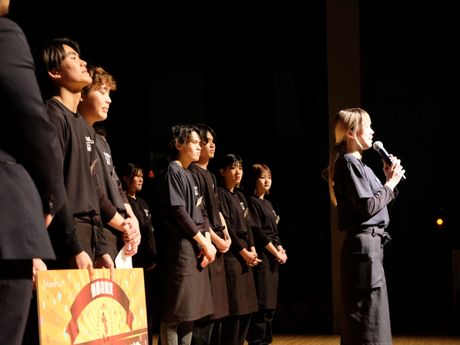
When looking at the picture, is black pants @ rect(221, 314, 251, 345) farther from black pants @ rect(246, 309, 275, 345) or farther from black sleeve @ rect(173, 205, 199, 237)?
black sleeve @ rect(173, 205, 199, 237)

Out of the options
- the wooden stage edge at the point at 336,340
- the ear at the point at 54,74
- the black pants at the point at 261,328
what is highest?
the ear at the point at 54,74

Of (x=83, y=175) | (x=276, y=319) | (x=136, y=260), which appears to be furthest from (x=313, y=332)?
(x=83, y=175)

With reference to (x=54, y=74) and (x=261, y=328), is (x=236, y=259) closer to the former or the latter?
(x=261, y=328)

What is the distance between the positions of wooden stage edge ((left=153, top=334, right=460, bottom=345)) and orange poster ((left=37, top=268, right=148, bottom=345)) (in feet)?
12.6

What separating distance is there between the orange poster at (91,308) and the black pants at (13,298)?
13.1 inches

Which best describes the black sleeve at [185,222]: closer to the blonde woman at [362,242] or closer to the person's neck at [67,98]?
the blonde woman at [362,242]

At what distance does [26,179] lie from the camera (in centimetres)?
144

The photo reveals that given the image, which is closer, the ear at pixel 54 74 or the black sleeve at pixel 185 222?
the ear at pixel 54 74

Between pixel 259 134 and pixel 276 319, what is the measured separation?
189 centimetres

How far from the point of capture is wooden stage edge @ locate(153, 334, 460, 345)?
5596 millimetres

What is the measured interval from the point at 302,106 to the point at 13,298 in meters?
6.57

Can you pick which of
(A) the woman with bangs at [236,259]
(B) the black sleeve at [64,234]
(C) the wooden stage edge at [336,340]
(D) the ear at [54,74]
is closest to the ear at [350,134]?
(D) the ear at [54,74]

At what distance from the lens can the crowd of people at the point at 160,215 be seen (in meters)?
1.44

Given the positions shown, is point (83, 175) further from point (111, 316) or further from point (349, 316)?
point (349, 316)
